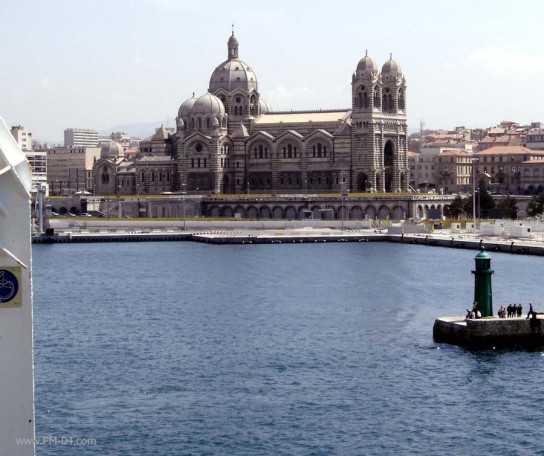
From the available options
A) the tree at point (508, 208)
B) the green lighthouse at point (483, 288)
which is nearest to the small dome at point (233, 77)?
the tree at point (508, 208)

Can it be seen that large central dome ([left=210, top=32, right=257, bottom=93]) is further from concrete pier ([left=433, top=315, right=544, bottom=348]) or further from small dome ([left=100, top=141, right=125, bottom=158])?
concrete pier ([left=433, top=315, right=544, bottom=348])

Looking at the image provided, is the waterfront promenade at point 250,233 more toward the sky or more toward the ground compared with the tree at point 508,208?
more toward the ground

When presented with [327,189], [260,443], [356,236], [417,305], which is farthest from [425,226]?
[260,443]

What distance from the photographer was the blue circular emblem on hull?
295 inches

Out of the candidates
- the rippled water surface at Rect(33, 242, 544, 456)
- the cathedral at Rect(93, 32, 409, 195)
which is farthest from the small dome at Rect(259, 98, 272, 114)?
the rippled water surface at Rect(33, 242, 544, 456)

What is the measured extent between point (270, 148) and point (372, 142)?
523 inches

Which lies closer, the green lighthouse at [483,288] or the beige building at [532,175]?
the green lighthouse at [483,288]

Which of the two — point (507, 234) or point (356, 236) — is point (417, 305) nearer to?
point (507, 234)

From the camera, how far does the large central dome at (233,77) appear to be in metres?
138

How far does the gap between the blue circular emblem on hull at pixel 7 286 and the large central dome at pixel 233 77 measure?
429ft

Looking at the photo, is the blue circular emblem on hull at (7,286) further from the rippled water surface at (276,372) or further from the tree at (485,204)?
the tree at (485,204)

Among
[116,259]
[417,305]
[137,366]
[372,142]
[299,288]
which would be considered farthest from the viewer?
[372,142]

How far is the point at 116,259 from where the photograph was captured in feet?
290

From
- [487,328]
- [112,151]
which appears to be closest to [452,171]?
[112,151]
